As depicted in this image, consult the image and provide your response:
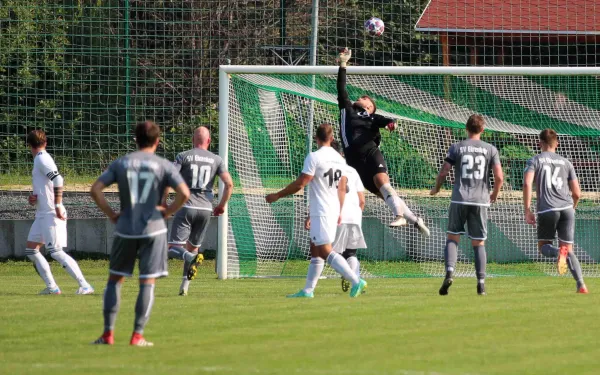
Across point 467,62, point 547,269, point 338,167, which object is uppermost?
point 467,62

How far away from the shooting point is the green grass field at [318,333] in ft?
26.5

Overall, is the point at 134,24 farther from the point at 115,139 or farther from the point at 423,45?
the point at 423,45

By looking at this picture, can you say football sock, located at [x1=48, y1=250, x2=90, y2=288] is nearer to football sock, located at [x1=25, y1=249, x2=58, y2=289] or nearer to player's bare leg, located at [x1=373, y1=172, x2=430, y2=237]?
football sock, located at [x1=25, y1=249, x2=58, y2=289]

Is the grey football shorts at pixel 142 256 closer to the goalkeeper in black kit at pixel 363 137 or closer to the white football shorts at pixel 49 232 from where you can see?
the white football shorts at pixel 49 232

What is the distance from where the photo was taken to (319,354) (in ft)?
28.2

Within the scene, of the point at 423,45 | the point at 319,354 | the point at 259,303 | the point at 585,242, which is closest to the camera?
the point at 319,354

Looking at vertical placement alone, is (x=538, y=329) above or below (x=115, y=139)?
below

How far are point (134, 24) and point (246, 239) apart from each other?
214 inches

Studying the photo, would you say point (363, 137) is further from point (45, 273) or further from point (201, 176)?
point (45, 273)

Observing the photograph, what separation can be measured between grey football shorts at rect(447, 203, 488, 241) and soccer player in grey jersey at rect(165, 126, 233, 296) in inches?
117

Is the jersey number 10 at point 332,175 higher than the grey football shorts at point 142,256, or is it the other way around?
the jersey number 10 at point 332,175

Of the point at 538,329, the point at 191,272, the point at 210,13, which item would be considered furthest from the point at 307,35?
the point at 538,329

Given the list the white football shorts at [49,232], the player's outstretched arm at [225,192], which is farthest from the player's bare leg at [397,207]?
the white football shorts at [49,232]

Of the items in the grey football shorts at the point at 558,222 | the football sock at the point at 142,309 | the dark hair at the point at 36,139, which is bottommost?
the football sock at the point at 142,309
